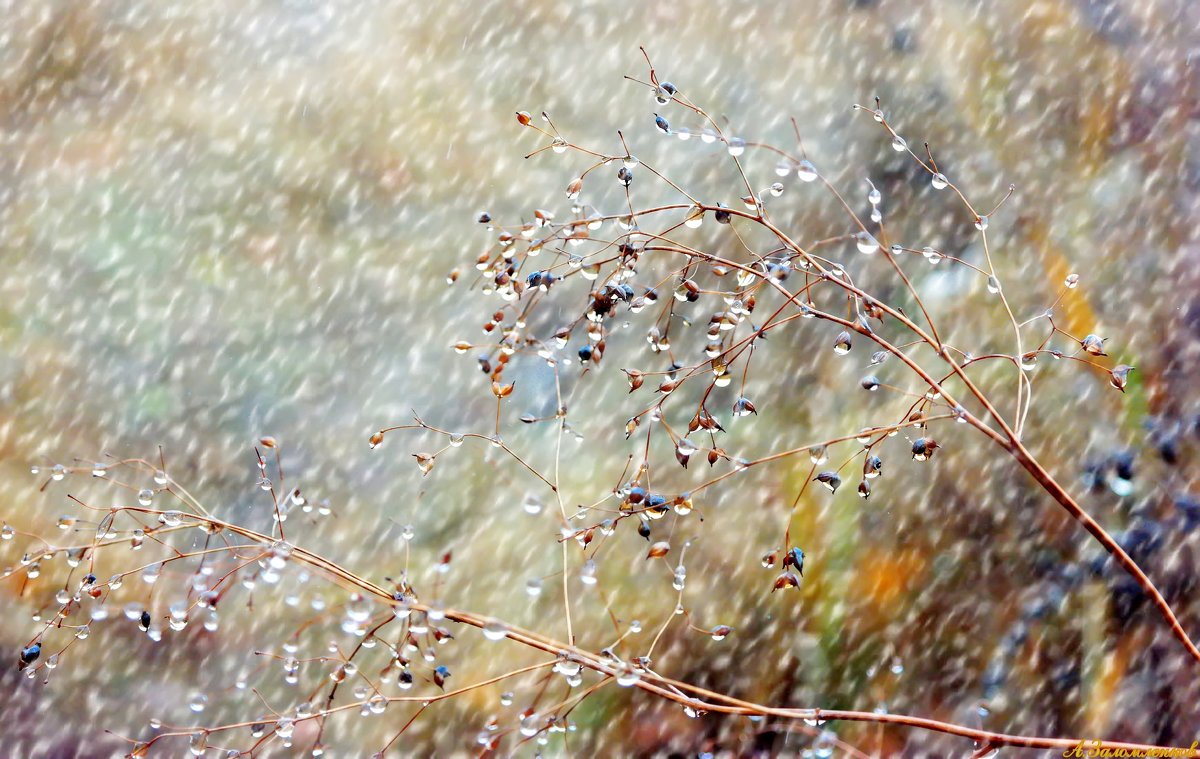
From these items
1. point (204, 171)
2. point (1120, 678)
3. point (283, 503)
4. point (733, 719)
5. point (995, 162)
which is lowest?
point (283, 503)

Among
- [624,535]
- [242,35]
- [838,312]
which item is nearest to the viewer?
[624,535]

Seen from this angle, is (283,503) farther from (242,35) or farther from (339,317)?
(242,35)

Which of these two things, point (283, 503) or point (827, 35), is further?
point (827, 35)

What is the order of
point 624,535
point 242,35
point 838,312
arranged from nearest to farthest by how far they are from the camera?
point 624,535 < point 838,312 < point 242,35

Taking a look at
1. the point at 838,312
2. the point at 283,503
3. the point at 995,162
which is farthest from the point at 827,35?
the point at 283,503

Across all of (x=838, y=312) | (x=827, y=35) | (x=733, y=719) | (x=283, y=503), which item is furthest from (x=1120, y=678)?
(x=283, y=503)

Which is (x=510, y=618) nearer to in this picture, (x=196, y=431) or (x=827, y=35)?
(x=196, y=431)

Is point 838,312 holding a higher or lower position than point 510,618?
higher
